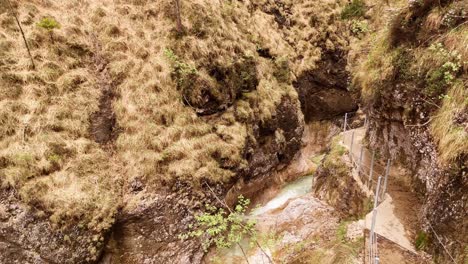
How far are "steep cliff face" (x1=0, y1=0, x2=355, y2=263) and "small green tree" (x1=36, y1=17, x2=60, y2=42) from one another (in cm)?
6

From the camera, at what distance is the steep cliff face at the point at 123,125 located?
9289mm

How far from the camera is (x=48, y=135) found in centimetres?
1029

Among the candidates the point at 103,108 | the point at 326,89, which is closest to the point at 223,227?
the point at 103,108

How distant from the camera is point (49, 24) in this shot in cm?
1189

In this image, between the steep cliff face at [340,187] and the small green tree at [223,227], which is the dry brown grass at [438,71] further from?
the small green tree at [223,227]

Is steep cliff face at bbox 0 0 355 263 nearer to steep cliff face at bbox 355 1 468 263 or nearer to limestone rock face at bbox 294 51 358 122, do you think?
steep cliff face at bbox 355 1 468 263

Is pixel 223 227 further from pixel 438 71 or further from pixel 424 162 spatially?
pixel 438 71

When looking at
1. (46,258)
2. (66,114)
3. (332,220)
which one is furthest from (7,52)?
(332,220)

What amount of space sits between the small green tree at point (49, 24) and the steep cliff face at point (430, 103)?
13109 millimetres

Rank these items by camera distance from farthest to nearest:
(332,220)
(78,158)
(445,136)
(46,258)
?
(332,220)
(78,158)
(46,258)
(445,136)

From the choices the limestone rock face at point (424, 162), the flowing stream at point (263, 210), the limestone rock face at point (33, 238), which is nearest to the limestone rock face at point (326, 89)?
the flowing stream at point (263, 210)

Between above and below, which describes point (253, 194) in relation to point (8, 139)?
below

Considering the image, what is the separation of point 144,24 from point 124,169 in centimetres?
779

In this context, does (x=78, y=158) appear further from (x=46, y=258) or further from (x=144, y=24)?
(x=144, y=24)
